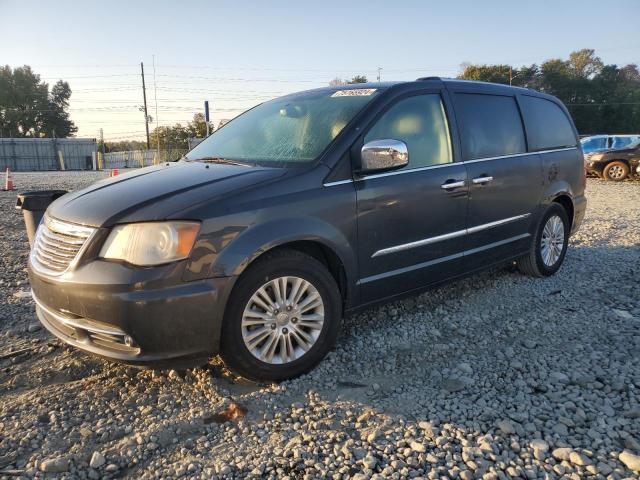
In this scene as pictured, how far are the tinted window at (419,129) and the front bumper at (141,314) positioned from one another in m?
1.60

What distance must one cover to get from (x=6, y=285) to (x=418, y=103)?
426 cm

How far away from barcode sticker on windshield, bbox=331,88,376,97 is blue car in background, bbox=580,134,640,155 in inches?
637

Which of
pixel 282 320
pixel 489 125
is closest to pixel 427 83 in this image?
pixel 489 125

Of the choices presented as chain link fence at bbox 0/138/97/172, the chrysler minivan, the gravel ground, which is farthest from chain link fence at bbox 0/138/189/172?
the gravel ground

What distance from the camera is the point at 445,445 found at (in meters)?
2.32

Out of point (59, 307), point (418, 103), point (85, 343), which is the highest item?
point (418, 103)

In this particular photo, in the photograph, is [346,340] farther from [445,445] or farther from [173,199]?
[173,199]

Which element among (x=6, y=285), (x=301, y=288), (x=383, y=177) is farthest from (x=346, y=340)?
(x=6, y=285)

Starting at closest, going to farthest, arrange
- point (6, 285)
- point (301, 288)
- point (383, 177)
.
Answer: point (301, 288)
point (383, 177)
point (6, 285)

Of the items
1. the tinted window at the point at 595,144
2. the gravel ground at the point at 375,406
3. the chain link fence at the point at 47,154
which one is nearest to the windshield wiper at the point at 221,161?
the gravel ground at the point at 375,406

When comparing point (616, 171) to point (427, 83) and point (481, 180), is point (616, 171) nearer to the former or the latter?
point (481, 180)

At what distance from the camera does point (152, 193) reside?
9.25 ft

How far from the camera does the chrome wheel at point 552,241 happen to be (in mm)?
5016

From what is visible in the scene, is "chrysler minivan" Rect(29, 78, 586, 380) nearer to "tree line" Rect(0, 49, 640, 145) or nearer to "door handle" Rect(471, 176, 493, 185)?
"door handle" Rect(471, 176, 493, 185)
